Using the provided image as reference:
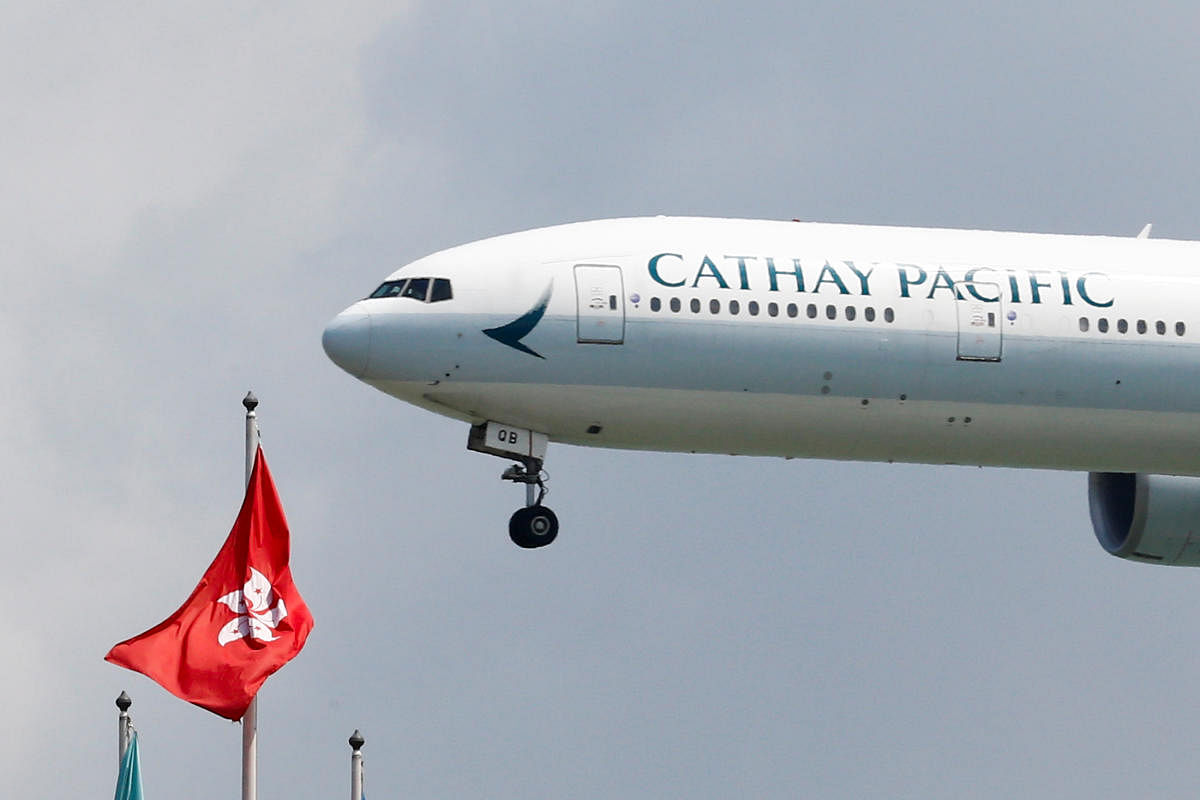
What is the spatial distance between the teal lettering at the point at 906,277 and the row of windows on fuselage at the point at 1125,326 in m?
3.67

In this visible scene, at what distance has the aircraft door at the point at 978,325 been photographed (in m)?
72.8

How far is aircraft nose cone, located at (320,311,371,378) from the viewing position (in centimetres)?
7088

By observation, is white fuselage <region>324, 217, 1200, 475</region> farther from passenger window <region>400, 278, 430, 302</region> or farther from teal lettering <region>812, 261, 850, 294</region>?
passenger window <region>400, 278, 430, 302</region>

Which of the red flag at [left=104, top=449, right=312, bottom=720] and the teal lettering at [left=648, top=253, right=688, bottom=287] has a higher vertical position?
the teal lettering at [left=648, top=253, right=688, bottom=287]

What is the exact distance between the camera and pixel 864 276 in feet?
238

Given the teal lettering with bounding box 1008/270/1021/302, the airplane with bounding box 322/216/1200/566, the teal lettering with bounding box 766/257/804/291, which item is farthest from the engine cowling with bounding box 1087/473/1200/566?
the teal lettering with bounding box 766/257/804/291

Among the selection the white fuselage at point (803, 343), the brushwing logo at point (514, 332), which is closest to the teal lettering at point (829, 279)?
the white fuselage at point (803, 343)

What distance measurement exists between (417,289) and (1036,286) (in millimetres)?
13515

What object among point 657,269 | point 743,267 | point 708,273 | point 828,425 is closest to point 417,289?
point 657,269

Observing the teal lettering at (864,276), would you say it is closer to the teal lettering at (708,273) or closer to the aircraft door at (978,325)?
the aircraft door at (978,325)

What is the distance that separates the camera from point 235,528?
62.4m

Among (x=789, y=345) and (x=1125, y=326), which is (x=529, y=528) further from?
(x=1125, y=326)

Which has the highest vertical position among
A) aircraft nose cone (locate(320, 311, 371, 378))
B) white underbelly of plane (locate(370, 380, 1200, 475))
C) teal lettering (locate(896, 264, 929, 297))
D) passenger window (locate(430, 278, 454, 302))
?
teal lettering (locate(896, 264, 929, 297))

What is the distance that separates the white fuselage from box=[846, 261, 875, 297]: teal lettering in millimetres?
43
